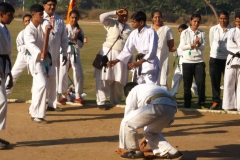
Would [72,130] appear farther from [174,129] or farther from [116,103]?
[116,103]

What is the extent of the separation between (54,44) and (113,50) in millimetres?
1242

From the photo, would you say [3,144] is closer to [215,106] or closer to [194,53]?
[194,53]

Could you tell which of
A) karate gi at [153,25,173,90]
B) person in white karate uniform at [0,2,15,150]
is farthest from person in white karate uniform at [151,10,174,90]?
person in white karate uniform at [0,2,15,150]

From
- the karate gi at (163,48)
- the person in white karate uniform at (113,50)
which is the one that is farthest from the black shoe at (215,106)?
the person in white karate uniform at (113,50)

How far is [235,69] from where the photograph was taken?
12469 mm

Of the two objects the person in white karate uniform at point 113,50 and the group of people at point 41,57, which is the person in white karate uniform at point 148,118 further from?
the person in white karate uniform at point 113,50

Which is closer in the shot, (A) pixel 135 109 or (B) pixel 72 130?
(A) pixel 135 109

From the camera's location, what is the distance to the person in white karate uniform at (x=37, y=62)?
11.0 m

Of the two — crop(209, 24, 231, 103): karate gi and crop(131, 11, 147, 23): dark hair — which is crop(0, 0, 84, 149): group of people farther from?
crop(209, 24, 231, 103): karate gi

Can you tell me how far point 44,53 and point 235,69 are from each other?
12.6 ft

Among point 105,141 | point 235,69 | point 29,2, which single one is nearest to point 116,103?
point 235,69

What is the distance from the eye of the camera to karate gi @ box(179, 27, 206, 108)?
13031mm

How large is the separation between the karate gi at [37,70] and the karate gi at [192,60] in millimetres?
3185

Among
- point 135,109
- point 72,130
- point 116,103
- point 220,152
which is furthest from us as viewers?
point 116,103
